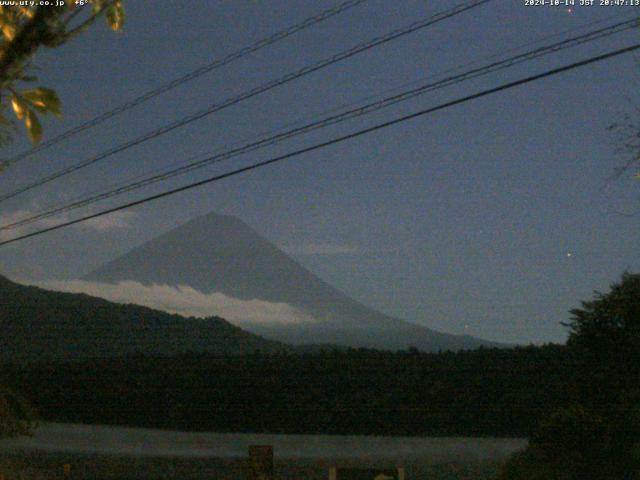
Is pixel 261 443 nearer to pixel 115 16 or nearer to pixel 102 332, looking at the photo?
pixel 102 332

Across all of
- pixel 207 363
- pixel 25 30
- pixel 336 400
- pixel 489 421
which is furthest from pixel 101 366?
pixel 25 30

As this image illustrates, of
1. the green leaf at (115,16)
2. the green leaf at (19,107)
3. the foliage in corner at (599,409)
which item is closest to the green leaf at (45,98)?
the green leaf at (19,107)

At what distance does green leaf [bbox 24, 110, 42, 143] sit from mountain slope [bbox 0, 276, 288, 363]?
94.1 ft

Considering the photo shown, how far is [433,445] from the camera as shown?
1991 centimetres

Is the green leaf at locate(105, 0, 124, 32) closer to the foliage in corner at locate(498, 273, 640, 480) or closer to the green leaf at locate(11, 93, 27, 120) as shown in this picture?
the green leaf at locate(11, 93, 27, 120)

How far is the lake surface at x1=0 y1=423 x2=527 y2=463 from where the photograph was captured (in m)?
18.4

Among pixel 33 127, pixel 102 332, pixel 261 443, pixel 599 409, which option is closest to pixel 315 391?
pixel 261 443

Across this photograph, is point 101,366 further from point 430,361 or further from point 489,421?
point 489,421

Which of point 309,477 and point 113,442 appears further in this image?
point 113,442

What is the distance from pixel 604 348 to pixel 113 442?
1624cm

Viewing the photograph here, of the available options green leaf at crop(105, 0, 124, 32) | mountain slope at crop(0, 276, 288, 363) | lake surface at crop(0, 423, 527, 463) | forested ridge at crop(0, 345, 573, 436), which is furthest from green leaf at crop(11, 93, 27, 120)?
mountain slope at crop(0, 276, 288, 363)

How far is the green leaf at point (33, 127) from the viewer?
5.05 metres

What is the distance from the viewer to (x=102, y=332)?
3444 cm

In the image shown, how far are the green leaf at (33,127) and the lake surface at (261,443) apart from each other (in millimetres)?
13628
